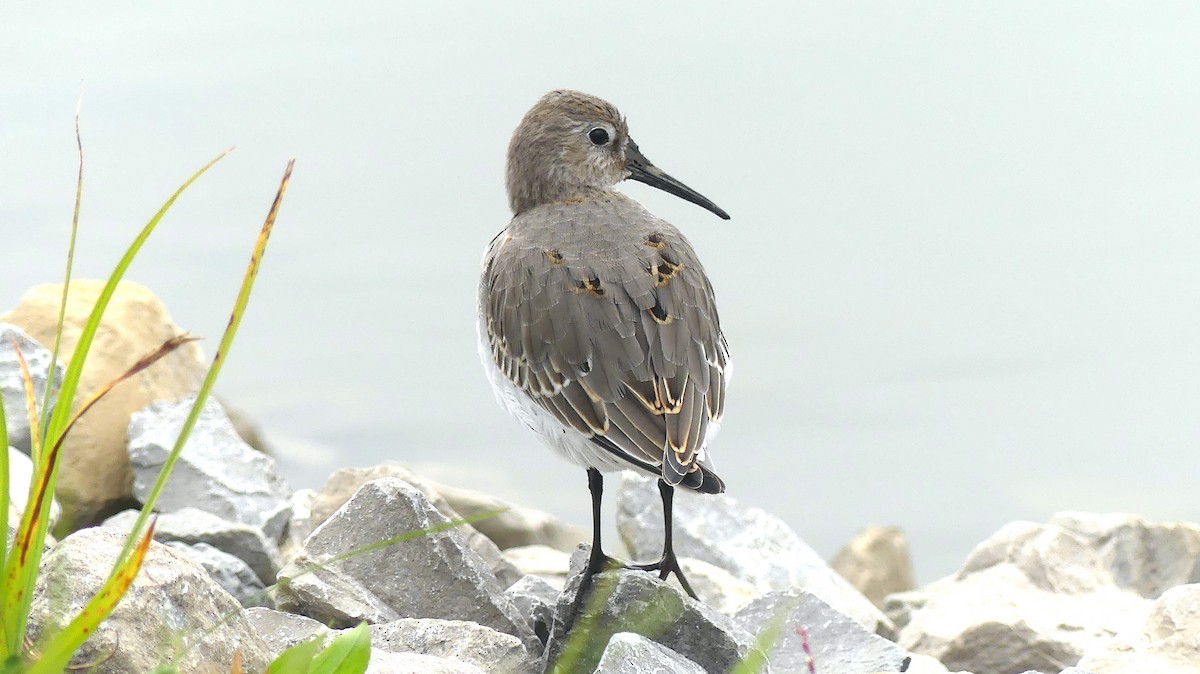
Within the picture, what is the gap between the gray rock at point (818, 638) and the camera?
5.34 meters

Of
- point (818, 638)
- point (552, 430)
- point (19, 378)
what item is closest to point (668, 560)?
point (818, 638)

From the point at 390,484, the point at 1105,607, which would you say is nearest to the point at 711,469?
the point at 390,484

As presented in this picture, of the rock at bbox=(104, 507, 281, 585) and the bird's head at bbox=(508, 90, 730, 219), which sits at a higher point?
the bird's head at bbox=(508, 90, 730, 219)

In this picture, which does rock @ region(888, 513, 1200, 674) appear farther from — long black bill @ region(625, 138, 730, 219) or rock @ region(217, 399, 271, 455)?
rock @ region(217, 399, 271, 455)

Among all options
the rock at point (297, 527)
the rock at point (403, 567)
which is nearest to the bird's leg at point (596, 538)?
the rock at point (403, 567)

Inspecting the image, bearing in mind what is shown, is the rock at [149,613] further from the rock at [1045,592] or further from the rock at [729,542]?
the rock at [1045,592]

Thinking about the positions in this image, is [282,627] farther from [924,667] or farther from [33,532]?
[924,667]

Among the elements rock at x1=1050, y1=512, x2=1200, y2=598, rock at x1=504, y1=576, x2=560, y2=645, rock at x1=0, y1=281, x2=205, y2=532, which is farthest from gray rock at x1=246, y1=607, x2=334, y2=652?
rock at x1=1050, y1=512, x2=1200, y2=598

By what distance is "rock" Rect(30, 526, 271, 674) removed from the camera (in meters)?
3.55

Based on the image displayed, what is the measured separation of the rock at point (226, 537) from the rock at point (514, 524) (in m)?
1.23

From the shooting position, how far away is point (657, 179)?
665 centimetres

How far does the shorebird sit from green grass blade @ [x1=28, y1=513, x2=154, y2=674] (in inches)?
86.3

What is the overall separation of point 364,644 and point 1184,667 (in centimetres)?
373

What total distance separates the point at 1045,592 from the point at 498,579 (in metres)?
3.28
